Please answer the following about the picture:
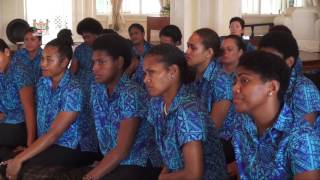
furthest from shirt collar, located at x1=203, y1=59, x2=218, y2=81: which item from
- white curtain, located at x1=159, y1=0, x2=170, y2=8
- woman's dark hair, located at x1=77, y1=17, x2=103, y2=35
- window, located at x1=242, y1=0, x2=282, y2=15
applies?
window, located at x1=242, y1=0, x2=282, y2=15

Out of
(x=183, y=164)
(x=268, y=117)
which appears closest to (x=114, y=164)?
(x=183, y=164)

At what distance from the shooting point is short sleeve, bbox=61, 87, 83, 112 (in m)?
2.56

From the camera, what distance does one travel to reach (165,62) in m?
2.03

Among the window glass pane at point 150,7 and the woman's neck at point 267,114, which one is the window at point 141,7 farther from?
the woman's neck at point 267,114

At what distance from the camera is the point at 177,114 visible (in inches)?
76.4

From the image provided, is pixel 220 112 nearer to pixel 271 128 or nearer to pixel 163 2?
pixel 271 128

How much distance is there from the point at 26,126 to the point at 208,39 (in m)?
1.26

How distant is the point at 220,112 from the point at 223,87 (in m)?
0.14

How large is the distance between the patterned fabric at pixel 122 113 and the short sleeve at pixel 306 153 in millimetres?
935

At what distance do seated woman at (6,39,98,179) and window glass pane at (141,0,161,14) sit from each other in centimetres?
893

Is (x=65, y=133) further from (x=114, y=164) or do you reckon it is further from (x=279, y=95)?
(x=279, y=95)

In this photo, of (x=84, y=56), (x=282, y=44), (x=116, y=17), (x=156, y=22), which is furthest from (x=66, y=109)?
(x=116, y=17)

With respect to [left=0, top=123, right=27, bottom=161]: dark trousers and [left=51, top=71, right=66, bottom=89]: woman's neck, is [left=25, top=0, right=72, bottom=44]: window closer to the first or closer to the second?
[left=0, top=123, right=27, bottom=161]: dark trousers

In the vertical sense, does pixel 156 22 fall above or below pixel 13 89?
above
